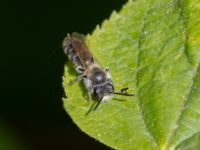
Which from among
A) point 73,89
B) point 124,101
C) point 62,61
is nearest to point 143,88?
point 124,101

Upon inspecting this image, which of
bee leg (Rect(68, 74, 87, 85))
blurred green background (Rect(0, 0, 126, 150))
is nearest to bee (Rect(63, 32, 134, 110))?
bee leg (Rect(68, 74, 87, 85))

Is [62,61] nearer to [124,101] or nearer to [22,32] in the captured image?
[22,32]

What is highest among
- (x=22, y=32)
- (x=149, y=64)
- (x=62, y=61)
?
(x=22, y=32)

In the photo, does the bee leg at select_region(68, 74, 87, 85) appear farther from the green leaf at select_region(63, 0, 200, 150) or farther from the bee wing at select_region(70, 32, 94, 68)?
the bee wing at select_region(70, 32, 94, 68)

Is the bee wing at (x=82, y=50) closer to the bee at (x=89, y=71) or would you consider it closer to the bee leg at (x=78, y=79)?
the bee at (x=89, y=71)

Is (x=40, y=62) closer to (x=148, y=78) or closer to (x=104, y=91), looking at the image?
(x=104, y=91)

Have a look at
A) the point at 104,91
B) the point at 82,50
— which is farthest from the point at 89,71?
the point at 104,91

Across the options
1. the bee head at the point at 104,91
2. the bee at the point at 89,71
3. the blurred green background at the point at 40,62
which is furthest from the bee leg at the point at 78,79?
the blurred green background at the point at 40,62
